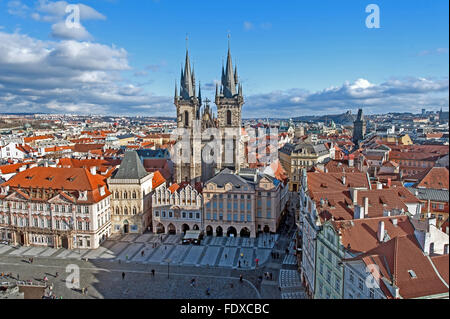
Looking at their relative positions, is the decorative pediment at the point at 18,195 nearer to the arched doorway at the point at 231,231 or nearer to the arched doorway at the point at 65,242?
the arched doorway at the point at 65,242

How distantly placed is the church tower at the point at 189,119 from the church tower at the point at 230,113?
15.2 ft

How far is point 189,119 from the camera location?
68938mm

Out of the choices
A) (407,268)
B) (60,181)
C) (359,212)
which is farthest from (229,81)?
(407,268)

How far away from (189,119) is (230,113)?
8367mm

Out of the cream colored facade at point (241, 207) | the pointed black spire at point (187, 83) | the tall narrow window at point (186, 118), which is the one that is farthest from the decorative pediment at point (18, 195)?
the pointed black spire at point (187, 83)

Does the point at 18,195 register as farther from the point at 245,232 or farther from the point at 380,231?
the point at 380,231

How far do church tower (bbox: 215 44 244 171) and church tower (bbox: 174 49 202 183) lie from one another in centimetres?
464

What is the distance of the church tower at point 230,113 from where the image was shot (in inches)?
2603

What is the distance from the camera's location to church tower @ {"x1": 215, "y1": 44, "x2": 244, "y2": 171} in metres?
66.1

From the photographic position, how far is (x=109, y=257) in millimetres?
44125

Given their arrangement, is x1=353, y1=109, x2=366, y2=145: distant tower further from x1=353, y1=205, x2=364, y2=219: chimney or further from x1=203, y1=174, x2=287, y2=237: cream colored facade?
x1=353, y1=205, x2=364, y2=219: chimney

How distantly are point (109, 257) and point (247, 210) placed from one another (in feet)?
64.7

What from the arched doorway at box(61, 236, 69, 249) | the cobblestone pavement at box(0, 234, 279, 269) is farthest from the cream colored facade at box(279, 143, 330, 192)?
the arched doorway at box(61, 236, 69, 249)
